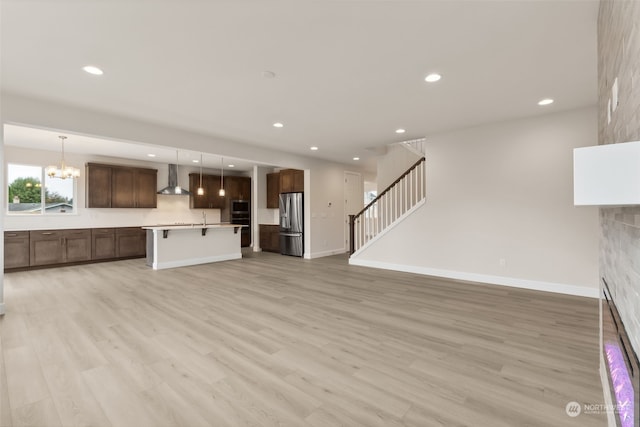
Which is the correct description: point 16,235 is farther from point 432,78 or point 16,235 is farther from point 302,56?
point 432,78

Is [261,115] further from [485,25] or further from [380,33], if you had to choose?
[485,25]

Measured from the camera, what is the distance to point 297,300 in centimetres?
391

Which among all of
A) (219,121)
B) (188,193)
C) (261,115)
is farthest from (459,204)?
(188,193)

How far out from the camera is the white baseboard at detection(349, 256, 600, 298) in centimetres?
412

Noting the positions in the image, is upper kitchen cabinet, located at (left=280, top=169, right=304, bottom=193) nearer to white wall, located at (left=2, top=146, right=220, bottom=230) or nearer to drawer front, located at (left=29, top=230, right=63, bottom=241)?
white wall, located at (left=2, top=146, right=220, bottom=230)

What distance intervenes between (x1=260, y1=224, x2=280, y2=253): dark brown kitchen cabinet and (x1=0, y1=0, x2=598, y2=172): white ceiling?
15.7 feet

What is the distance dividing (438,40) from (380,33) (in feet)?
1.73

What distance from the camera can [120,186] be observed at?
24.4 ft

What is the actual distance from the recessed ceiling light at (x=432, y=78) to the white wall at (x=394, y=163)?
4.08 meters

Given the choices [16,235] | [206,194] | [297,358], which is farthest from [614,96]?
[206,194]

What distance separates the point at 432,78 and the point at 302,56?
4.85ft

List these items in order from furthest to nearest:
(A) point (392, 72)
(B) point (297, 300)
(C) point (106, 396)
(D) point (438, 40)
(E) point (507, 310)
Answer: (B) point (297, 300)
(E) point (507, 310)
(A) point (392, 72)
(D) point (438, 40)
(C) point (106, 396)

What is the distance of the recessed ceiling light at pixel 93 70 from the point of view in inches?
111

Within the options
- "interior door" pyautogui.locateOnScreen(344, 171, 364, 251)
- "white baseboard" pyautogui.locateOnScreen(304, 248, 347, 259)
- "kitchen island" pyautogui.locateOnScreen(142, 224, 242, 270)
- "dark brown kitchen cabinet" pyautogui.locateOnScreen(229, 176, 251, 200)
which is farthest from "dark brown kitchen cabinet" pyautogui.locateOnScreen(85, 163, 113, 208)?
"interior door" pyautogui.locateOnScreen(344, 171, 364, 251)
